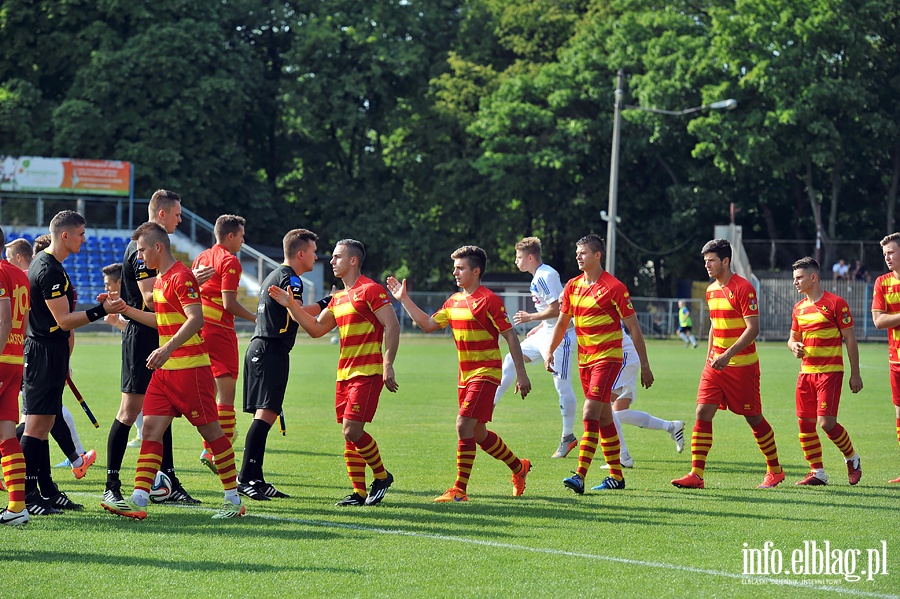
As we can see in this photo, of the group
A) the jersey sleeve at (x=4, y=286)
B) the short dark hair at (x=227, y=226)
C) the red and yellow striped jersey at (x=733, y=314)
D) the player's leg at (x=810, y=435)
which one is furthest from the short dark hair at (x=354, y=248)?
the player's leg at (x=810, y=435)

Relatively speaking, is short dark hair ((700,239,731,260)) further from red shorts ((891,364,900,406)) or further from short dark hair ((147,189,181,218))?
short dark hair ((147,189,181,218))

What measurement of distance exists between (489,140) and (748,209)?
1160 cm

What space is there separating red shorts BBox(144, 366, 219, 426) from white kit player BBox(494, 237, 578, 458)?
12.6 feet

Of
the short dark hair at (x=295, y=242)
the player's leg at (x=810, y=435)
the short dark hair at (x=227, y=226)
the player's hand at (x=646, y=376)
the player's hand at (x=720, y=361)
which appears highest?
the short dark hair at (x=227, y=226)

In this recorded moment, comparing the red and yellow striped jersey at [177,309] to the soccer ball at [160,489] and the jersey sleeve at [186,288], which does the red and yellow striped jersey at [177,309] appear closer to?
the jersey sleeve at [186,288]

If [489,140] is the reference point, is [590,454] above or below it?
below

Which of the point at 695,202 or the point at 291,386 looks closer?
the point at 291,386

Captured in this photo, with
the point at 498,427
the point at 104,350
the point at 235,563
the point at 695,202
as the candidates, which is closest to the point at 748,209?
the point at 695,202

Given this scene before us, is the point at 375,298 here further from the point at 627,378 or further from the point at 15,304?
the point at 627,378

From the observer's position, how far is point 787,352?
34906 mm

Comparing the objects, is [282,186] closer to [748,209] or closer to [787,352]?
[748,209]

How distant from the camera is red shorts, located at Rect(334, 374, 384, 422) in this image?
344 inches

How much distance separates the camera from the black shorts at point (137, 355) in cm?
869

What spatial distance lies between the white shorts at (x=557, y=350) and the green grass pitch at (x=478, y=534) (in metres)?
0.94
